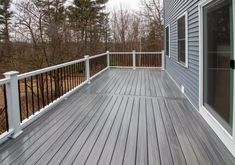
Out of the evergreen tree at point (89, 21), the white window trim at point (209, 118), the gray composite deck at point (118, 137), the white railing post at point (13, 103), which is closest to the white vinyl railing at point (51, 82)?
the white railing post at point (13, 103)

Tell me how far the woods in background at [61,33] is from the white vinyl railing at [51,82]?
1.34m

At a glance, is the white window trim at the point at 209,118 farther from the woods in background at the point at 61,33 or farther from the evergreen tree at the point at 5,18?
the evergreen tree at the point at 5,18

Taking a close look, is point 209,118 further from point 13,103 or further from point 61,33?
point 61,33

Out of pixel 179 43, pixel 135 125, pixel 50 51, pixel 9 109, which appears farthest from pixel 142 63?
pixel 9 109

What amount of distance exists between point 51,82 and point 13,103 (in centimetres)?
233

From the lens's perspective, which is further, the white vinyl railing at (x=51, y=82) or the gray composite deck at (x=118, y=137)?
the white vinyl railing at (x=51, y=82)

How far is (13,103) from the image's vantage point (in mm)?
3162

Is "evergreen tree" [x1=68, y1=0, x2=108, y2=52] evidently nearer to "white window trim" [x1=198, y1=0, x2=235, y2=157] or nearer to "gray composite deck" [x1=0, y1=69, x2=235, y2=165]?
"gray composite deck" [x1=0, y1=69, x2=235, y2=165]

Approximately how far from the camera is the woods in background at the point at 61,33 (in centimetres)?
995

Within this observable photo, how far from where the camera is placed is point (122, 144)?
287 centimetres

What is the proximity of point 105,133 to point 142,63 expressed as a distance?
8.90 metres

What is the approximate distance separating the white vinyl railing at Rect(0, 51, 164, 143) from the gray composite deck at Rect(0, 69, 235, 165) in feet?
0.59

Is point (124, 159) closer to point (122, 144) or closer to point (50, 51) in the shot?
point (122, 144)

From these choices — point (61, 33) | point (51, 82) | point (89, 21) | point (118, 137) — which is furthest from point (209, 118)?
point (89, 21)
